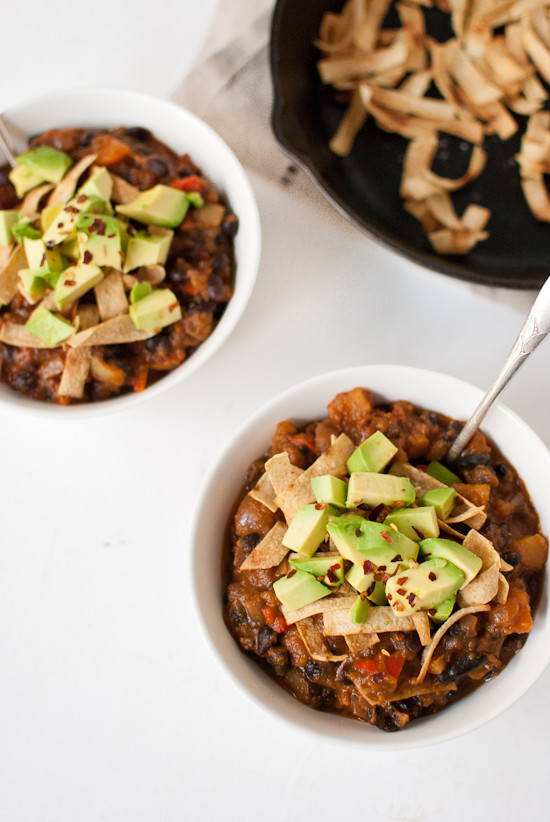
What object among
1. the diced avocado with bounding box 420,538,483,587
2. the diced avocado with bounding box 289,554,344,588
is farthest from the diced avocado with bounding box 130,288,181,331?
the diced avocado with bounding box 420,538,483,587

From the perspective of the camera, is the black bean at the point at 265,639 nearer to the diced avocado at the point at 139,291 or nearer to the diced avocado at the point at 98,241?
the diced avocado at the point at 139,291

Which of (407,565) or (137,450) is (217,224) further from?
(407,565)

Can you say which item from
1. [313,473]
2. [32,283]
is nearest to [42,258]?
[32,283]

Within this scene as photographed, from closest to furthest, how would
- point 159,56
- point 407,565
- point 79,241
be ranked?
1. point 407,565
2. point 79,241
3. point 159,56

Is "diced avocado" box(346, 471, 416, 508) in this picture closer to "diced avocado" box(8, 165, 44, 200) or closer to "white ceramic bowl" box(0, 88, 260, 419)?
"white ceramic bowl" box(0, 88, 260, 419)

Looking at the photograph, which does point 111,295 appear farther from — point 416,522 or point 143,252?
point 416,522

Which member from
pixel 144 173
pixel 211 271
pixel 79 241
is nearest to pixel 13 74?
pixel 144 173
